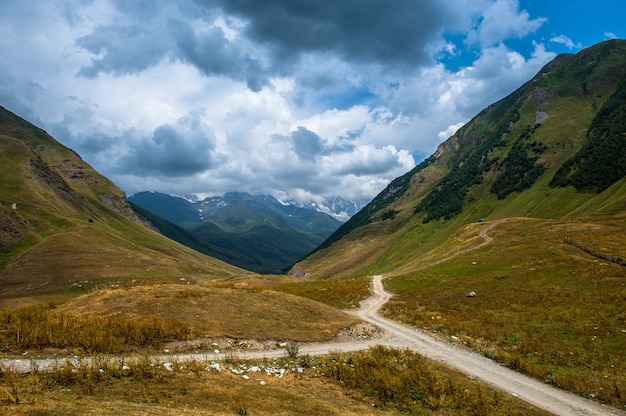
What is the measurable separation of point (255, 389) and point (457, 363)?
16.1 meters

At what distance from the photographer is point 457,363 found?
25328 mm

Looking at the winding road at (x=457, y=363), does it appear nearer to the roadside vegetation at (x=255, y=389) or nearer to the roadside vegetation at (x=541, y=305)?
the roadside vegetation at (x=541, y=305)

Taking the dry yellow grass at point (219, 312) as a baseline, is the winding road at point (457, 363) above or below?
below

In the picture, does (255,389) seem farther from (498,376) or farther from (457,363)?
(498,376)

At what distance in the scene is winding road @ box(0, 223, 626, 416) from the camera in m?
17.7

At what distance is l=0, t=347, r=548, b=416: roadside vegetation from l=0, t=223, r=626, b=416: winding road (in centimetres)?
140

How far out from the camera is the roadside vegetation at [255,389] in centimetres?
1315

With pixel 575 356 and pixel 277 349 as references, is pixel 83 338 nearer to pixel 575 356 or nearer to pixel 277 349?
pixel 277 349

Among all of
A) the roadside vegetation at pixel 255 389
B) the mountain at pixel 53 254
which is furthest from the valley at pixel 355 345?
the mountain at pixel 53 254

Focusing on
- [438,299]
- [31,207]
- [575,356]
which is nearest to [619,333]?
[575,356]

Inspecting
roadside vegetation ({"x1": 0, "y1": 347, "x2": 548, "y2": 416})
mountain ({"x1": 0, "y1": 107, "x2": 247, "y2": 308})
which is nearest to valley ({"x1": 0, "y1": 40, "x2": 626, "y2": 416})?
roadside vegetation ({"x1": 0, "y1": 347, "x2": 548, "y2": 416})

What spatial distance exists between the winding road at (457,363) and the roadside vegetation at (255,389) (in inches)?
55.1

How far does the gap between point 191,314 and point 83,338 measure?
897cm

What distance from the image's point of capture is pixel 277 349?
26625 millimetres
